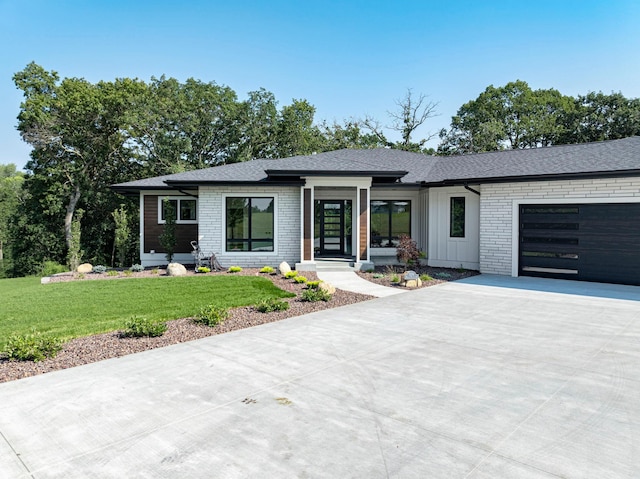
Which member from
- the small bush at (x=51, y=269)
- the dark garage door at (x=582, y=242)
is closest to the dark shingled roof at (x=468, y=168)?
the dark garage door at (x=582, y=242)

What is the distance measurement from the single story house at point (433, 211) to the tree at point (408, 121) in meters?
16.3

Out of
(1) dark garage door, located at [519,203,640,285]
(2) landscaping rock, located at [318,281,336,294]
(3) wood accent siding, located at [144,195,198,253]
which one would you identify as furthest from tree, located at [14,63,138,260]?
(1) dark garage door, located at [519,203,640,285]

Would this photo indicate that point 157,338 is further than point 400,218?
No

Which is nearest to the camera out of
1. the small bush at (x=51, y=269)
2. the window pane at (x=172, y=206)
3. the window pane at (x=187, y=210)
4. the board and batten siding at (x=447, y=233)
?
the board and batten siding at (x=447, y=233)

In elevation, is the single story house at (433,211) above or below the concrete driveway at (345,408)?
above

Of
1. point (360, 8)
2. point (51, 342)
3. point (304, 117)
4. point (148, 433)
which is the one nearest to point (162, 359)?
point (51, 342)

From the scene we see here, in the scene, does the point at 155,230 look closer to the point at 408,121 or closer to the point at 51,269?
the point at 51,269

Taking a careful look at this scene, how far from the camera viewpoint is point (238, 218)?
13898 millimetres

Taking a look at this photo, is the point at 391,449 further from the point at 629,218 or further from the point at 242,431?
the point at 629,218

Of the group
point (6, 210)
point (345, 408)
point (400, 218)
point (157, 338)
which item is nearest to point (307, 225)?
point (400, 218)

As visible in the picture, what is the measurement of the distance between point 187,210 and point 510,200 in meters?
11.9

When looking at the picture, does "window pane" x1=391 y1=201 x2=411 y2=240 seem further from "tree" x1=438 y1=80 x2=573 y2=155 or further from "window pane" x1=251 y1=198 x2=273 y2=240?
"tree" x1=438 y1=80 x2=573 y2=155

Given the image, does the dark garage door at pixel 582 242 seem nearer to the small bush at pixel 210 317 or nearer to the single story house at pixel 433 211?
the single story house at pixel 433 211

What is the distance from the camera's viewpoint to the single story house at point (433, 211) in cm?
1066
